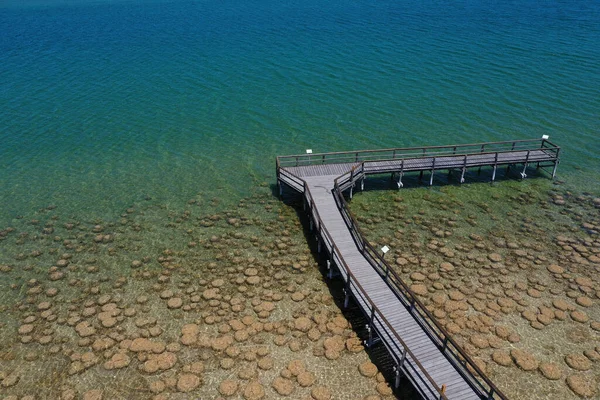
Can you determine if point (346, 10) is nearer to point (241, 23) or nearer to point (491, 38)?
point (241, 23)

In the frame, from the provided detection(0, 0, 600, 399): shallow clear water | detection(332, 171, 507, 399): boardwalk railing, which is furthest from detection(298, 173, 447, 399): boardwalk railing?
detection(332, 171, 507, 399): boardwalk railing

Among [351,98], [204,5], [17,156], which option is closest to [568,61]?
[351,98]

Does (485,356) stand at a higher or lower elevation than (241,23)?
lower

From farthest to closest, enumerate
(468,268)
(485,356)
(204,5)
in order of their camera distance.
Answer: (204,5) < (468,268) < (485,356)

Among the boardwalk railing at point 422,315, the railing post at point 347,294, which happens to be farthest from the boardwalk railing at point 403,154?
the railing post at point 347,294

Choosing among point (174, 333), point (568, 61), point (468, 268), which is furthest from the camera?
point (568, 61)

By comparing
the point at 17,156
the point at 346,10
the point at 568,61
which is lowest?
the point at 17,156
